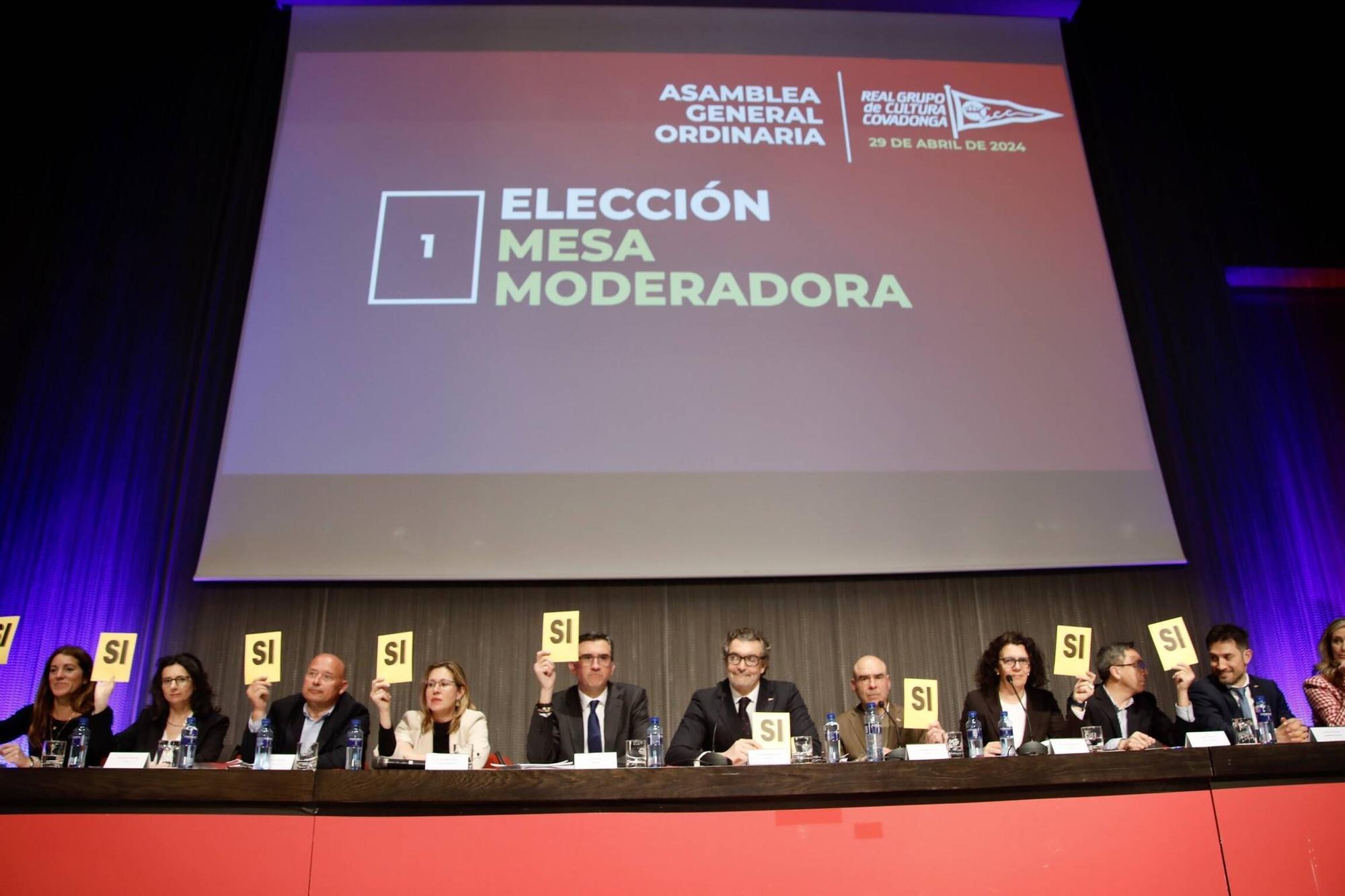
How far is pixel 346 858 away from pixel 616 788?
21.5 inches

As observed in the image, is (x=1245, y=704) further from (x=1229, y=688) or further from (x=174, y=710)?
(x=174, y=710)

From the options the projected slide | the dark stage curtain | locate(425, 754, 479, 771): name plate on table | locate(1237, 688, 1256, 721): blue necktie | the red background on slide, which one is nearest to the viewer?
the red background on slide

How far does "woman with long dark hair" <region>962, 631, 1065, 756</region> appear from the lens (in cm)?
306

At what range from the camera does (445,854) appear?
180cm

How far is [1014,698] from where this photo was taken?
3.16m

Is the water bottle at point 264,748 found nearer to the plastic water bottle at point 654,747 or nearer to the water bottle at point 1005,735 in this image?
the plastic water bottle at point 654,747

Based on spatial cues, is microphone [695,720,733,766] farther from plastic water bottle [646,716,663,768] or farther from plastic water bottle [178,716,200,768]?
plastic water bottle [178,716,200,768]

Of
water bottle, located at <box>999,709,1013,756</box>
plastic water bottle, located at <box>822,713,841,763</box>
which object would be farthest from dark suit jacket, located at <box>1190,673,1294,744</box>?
plastic water bottle, located at <box>822,713,841,763</box>

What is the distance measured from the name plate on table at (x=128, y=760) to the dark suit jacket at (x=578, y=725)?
1164mm

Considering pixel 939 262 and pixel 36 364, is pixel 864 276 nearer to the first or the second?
pixel 939 262

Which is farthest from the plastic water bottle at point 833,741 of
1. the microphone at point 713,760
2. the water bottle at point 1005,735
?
the water bottle at point 1005,735

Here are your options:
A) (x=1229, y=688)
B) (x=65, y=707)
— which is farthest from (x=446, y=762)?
(x=1229, y=688)

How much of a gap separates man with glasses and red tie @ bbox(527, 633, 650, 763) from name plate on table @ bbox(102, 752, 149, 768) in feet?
3.84

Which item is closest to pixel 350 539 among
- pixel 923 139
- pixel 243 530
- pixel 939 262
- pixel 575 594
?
pixel 243 530
